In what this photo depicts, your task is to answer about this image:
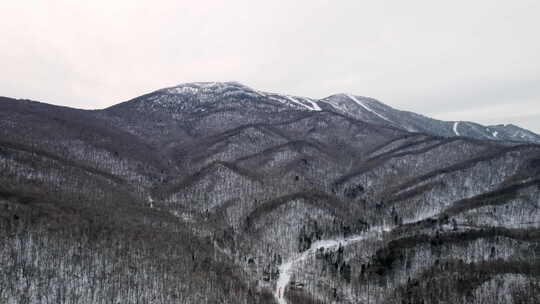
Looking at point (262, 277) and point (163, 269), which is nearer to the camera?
point (163, 269)

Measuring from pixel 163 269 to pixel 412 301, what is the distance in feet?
326

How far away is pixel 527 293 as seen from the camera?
151125 mm

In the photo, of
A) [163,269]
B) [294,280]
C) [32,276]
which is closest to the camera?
[32,276]

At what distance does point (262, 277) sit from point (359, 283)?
143ft

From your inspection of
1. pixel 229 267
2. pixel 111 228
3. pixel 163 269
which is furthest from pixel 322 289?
pixel 111 228

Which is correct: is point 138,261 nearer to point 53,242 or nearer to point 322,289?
point 53,242

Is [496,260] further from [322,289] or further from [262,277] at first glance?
[262,277]

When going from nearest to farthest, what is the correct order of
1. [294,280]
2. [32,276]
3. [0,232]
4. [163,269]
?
1. [32,276]
2. [0,232]
3. [163,269]
4. [294,280]

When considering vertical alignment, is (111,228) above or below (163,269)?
above

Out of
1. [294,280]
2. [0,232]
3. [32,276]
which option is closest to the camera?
[32,276]

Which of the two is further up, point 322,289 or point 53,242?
point 53,242

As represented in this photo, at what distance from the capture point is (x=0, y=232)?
148 meters

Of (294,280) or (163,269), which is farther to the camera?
(294,280)

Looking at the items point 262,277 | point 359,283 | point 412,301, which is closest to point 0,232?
point 262,277
